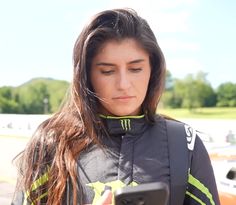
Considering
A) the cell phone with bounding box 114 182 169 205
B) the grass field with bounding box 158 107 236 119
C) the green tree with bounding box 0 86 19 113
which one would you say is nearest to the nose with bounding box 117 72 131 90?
the cell phone with bounding box 114 182 169 205

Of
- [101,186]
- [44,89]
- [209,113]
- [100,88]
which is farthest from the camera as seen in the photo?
[44,89]

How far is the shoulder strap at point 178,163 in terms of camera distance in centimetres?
134

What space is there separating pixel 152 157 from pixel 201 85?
78.7 meters

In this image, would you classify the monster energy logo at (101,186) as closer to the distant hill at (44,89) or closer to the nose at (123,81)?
the nose at (123,81)

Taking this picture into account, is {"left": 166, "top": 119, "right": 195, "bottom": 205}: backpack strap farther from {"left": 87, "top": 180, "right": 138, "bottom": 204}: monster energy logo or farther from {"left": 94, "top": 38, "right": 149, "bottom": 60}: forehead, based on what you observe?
{"left": 94, "top": 38, "right": 149, "bottom": 60}: forehead

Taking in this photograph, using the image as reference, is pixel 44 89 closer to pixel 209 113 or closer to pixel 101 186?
pixel 209 113

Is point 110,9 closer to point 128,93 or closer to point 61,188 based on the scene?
point 128,93

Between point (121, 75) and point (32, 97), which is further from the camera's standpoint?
point (32, 97)

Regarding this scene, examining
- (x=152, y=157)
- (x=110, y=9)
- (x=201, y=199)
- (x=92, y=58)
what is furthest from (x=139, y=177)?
(x=110, y=9)

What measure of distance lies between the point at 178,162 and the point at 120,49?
1.37 feet

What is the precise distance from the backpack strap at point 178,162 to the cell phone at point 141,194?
0.57 m

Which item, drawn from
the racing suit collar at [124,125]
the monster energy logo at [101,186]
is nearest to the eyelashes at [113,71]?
the racing suit collar at [124,125]

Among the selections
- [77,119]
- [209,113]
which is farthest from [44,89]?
[77,119]

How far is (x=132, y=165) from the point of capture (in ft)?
4.48
